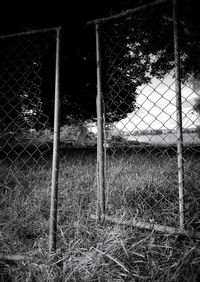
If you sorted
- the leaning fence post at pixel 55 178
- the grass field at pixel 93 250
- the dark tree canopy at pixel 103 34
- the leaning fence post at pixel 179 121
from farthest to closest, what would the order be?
1. the dark tree canopy at pixel 103 34
2. the leaning fence post at pixel 179 121
3. the leaning fence post at pixel 55 178
4. the grass field at pixel 93 250

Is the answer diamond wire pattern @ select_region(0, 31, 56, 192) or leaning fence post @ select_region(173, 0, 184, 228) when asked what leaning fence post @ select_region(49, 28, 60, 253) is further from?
leaning fence post @ select_region(173, 0, 184, 228)

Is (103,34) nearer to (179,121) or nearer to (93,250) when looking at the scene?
(179,121)

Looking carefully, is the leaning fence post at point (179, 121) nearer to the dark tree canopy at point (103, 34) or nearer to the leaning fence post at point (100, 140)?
the leaning fence post at point (100, 140)

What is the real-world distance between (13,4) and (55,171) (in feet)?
15.9

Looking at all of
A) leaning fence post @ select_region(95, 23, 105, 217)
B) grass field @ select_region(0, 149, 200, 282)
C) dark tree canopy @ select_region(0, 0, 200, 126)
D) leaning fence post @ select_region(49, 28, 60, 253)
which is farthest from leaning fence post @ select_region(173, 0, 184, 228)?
dark tree canopy @ select_region(0, 0, 200, 126)

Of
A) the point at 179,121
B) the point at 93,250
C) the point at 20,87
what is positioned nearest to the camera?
the point at 93,250

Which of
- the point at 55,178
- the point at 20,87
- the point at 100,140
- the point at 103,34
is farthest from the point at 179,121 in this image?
the point at 20,87

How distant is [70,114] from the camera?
33.1ft

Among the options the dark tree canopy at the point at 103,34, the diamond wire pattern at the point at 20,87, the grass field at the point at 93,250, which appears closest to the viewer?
the grass field at the point at 93,250

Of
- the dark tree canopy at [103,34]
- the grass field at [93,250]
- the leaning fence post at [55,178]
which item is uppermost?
the dark tree canopy at [103,34]

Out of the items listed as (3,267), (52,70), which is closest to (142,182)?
(3,267)

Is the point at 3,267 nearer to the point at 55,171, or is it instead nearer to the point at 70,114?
the point at 55,171

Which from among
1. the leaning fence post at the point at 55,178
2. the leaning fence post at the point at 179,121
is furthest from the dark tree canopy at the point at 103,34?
the leaning fence post at the point at 55,178

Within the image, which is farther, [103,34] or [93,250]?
[103,34]
